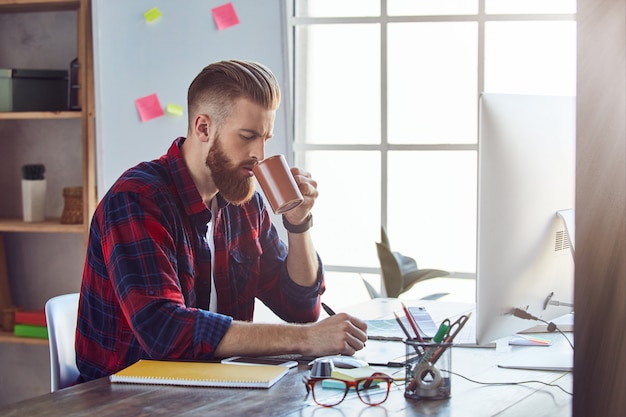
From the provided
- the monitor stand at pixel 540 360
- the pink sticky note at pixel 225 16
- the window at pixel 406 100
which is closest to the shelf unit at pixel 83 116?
the pink sticky note at pixel 225 16

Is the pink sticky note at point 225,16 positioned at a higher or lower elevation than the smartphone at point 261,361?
higher

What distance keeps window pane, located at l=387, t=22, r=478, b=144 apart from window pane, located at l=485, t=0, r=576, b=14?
0.33 ft

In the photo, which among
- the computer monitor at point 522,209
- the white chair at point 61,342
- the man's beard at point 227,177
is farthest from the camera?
the man's beard at point 227,177

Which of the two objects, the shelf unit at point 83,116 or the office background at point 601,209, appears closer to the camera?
the office background at point 601,209

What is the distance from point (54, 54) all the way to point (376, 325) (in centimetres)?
213

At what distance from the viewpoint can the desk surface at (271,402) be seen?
1255 millimetres

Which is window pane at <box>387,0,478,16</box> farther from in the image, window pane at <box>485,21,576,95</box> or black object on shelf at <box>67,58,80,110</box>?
black object on shelf at <box>67,58,80,110</box>

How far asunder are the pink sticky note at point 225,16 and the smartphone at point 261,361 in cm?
187

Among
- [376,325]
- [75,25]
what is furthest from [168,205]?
[75,25]

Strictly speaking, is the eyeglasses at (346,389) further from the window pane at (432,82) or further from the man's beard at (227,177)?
the window pane at (432,82)

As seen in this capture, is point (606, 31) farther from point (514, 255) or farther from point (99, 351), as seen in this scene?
point (99, 351)

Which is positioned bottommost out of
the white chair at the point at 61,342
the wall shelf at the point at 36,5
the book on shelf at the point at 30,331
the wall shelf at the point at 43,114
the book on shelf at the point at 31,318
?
the book on shelf at the point at 30,331

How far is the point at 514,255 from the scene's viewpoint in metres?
1.42

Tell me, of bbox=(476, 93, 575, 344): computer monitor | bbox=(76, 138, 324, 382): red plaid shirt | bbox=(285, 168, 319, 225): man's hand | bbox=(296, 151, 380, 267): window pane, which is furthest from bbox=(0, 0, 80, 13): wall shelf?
bbox=(476, 93, 575, 344): computer monitor
